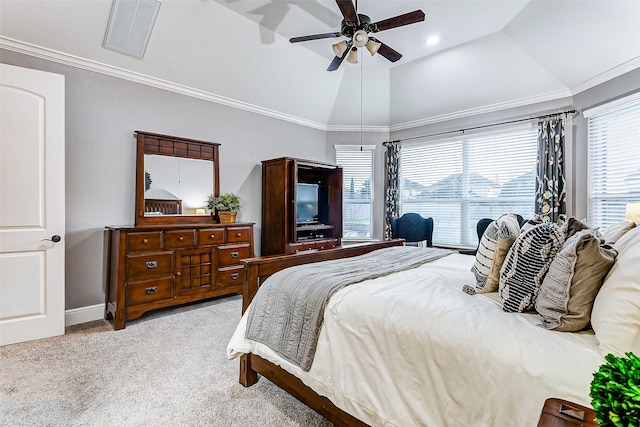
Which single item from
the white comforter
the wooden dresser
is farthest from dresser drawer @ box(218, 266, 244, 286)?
the white comforter

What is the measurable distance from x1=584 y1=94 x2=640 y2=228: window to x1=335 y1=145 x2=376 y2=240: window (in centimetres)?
307

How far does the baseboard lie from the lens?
319 cm

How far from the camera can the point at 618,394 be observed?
20.4 inches

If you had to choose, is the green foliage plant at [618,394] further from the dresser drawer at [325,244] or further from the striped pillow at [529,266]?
the dresser drawer at [325,244]

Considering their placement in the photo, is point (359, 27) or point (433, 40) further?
point (433, 40)

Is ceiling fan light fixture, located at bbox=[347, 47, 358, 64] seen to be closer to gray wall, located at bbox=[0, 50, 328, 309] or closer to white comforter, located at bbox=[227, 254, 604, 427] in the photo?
gray wall, located at bbox=[0, 50, 328, 309]

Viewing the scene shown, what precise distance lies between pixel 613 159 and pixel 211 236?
183 inches

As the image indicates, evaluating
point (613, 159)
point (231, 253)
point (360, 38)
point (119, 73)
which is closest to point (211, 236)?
point (231, 253)

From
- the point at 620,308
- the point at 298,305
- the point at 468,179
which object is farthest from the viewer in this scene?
the point at 468,179

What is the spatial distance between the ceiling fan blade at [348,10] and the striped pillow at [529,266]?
6.90ft

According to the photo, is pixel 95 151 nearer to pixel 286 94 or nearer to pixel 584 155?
pixel 286 94

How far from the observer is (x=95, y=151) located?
3336 millimetres

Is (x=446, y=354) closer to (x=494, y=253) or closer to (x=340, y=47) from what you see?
(x=494, y=253)

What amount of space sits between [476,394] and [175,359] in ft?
7.28
